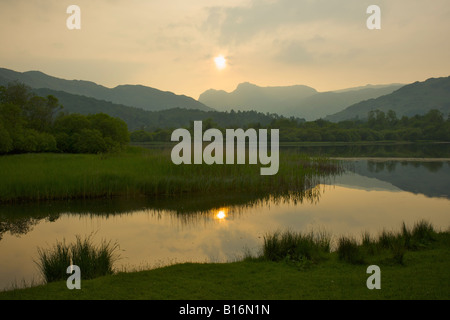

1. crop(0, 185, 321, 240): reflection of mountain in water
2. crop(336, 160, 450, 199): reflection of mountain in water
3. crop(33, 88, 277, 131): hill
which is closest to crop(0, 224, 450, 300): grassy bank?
crop(0, 185, 321, 240): reflection of mountain in water

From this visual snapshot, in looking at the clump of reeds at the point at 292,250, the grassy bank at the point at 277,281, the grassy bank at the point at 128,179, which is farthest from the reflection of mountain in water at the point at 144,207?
the grassy bank at the point at 277,281

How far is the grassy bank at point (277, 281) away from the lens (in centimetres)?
576

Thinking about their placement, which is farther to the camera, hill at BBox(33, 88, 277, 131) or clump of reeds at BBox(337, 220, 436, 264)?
hill at BBox(33, 88, 277, 131)

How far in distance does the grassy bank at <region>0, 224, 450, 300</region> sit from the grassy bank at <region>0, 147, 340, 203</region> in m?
12.3

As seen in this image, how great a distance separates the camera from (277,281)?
647 centimetres

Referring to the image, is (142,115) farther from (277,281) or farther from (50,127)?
(277,281)

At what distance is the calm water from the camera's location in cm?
1007

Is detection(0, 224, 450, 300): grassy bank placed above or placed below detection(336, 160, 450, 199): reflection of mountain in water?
above

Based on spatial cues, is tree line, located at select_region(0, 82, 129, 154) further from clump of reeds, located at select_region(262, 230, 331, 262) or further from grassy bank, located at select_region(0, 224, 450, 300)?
clump of reeds, located at select_region(262, 230, 331, 262)

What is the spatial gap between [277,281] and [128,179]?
593 inches

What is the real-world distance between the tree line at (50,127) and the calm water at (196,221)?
16449 millimetres

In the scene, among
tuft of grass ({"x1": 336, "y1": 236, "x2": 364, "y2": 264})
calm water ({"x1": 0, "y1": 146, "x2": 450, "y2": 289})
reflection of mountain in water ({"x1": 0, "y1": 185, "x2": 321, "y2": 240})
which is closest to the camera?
tuft of grass ({"x1": 336, "y1": 236, "x2": 364, "y2": 264})

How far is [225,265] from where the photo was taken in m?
7.71

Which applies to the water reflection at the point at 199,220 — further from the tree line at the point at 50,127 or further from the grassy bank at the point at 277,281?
the tree line at the point at 50,127
